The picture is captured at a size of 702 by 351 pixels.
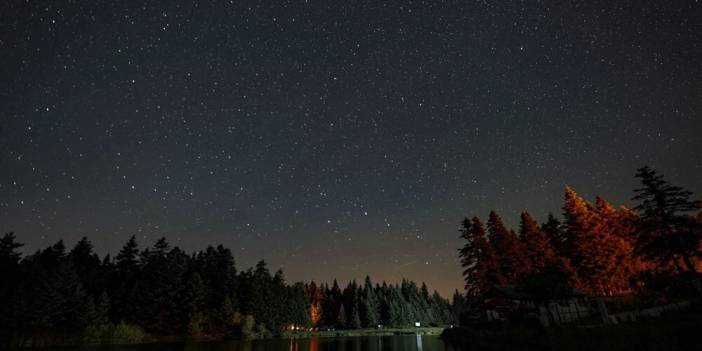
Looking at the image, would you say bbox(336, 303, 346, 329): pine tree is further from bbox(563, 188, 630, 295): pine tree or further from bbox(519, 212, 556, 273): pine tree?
bbox(563, 188, 630, 295): pine tree

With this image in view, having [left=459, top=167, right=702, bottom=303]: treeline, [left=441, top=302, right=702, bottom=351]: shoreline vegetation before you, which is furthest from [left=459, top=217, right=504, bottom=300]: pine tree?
[left=441, top=302, right=702, bottom=351]: shoreline vegetation

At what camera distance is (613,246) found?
43719 millimetres

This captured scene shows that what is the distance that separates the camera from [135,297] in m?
58.9

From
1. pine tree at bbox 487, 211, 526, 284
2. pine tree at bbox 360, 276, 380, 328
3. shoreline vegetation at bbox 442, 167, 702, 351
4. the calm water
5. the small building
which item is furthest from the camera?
pine tree at bbox 360, 276, 380, 328

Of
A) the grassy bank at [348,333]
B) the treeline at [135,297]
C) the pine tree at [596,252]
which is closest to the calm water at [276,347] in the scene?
the treeline at [135,297]

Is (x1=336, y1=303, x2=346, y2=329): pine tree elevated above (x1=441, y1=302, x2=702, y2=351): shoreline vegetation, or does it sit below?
above

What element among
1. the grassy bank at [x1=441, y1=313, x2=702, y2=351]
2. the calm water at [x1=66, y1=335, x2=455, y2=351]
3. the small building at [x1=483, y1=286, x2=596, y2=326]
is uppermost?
the small building at [x1=483, y1=286, x2=596, y2=326]

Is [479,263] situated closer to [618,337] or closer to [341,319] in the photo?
[618,337]

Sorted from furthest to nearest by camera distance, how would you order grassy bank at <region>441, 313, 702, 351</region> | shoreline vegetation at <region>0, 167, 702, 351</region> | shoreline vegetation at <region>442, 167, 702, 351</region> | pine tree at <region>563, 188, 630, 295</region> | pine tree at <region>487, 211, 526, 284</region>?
pine tree at <region>487, 211, 526, 284</region>
pine tree at <region>563, 188, 630, 295</region>
shoreline vegetation at <region>0, 167, 702, 351</region>
shoreline vegetation at <region>442, 167, 702, 351</region>
grassy bank at <region>441, 313, 702, 351</region>

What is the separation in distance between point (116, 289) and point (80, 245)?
16.2 meters

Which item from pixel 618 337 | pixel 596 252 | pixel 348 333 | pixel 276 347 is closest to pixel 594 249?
pixel 596 252

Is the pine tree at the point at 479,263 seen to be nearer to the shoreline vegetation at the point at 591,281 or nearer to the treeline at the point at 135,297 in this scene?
the shoreline vegetation at the point at 591,281

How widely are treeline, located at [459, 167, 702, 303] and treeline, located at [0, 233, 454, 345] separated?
45.6m

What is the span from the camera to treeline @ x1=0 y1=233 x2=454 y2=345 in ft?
147
